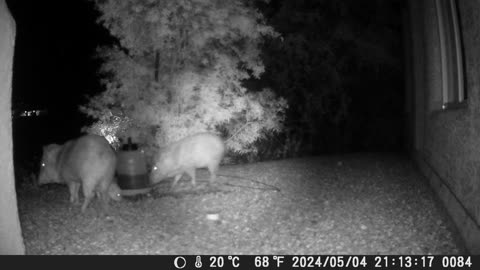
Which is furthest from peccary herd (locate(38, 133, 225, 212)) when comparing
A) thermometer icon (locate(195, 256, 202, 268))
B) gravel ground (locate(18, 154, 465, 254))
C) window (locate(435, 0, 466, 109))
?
window (locate(435, 0, 466, 109))

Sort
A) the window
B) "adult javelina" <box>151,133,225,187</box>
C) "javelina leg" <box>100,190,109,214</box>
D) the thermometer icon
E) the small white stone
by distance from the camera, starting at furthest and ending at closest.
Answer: "adult javelina" <box>151,133,225,187</box>, the window, "javelina leg" <box>100,190,109,214</box>, the small white stone, the thermometer icon

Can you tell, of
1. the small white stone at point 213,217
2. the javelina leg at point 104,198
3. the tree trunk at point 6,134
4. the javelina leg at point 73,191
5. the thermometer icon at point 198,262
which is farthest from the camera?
the javelina leg at point 73,191

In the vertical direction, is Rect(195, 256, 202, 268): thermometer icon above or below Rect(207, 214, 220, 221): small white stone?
below

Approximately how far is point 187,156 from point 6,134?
5.08 m

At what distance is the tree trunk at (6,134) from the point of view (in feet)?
13.6

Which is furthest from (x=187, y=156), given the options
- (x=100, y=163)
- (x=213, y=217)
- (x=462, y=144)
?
(x=462, y=144)

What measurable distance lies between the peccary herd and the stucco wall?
4.43 metres

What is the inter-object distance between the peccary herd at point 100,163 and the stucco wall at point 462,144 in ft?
14.5

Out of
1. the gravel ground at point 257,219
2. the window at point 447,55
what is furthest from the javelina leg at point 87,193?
the window at point 447,55

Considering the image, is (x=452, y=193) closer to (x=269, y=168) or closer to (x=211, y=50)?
(x=269, y=168)

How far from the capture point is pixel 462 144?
5.74m

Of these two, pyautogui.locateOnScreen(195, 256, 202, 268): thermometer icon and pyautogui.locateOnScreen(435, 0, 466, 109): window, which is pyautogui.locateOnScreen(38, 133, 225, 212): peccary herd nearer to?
pyautogui.locateOnScreen(195, 256, 202, 268): thermometer icon

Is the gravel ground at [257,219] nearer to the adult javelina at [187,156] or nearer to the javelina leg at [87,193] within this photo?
the javelina leg at [87,193]

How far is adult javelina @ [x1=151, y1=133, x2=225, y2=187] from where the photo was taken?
9047mm
